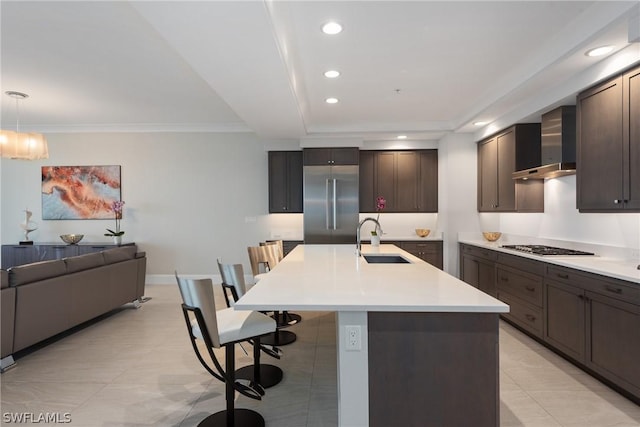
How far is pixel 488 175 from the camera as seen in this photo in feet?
17.0

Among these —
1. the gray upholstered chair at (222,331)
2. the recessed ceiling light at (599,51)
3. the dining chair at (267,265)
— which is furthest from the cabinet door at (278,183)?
the recessed ceiling light at (599,51)

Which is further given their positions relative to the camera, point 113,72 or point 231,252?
point 231,252

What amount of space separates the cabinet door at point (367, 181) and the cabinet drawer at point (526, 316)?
280cm

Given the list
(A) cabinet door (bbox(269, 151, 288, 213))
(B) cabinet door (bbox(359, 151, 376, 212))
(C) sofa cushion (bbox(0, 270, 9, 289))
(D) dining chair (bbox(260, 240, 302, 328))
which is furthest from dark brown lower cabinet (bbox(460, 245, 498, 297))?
(C) sofa cushion (bbox(0, 270, 9, 289))

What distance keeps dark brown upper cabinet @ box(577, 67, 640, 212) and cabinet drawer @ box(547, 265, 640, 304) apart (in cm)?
59

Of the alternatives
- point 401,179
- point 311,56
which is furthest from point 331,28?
point 401,179

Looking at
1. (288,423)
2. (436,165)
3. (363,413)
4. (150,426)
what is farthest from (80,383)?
(436,165)

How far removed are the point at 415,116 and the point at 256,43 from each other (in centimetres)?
331

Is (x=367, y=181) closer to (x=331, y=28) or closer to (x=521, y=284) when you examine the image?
(x=521, y=284)

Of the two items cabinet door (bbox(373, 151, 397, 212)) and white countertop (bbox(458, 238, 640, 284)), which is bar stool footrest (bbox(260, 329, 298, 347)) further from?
cabinet door (bbox(373, 151, 397, 212))

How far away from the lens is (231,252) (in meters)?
6.50

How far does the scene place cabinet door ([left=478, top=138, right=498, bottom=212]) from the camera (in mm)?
4953

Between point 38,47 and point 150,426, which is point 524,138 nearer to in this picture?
point 150,426

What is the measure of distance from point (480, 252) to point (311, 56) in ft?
11.0
